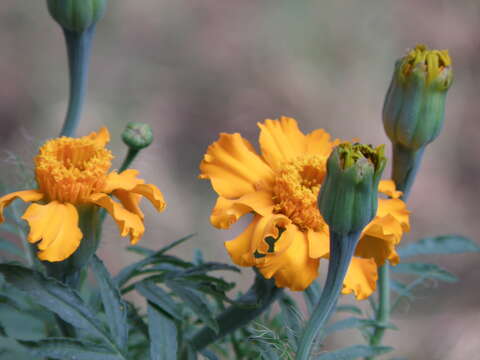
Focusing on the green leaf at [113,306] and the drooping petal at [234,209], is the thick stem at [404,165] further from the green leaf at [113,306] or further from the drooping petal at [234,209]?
the green leaf at [113,306]

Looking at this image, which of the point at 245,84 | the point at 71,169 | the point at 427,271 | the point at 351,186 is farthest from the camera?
the point at 245,84

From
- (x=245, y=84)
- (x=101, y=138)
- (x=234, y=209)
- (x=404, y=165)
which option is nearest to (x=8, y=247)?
(x=101, y=138)

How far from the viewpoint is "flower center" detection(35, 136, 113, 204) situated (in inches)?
22.4

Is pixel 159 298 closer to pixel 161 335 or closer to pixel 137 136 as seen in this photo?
pixel 161 335

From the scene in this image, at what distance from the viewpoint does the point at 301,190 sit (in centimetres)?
60

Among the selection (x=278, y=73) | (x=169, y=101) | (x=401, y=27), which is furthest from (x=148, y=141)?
(x=401, y=27)

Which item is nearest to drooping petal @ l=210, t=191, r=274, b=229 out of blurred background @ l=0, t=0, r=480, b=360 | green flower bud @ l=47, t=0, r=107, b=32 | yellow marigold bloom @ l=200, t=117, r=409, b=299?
yellow marigold bloom @ l=200, t=117, r=409, b=299

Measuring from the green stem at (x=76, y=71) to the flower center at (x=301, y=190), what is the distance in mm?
200

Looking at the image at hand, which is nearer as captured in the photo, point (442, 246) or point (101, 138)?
point (101, 138)

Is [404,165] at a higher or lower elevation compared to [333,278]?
higher

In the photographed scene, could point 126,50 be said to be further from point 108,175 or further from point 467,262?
point 108,175

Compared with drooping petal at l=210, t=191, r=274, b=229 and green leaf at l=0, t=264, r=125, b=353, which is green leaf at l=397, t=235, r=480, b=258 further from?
green leaf at l=0, t=264, r=125, b=353

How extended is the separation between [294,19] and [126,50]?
1.46 ft

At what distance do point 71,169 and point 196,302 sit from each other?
0.50 ft
